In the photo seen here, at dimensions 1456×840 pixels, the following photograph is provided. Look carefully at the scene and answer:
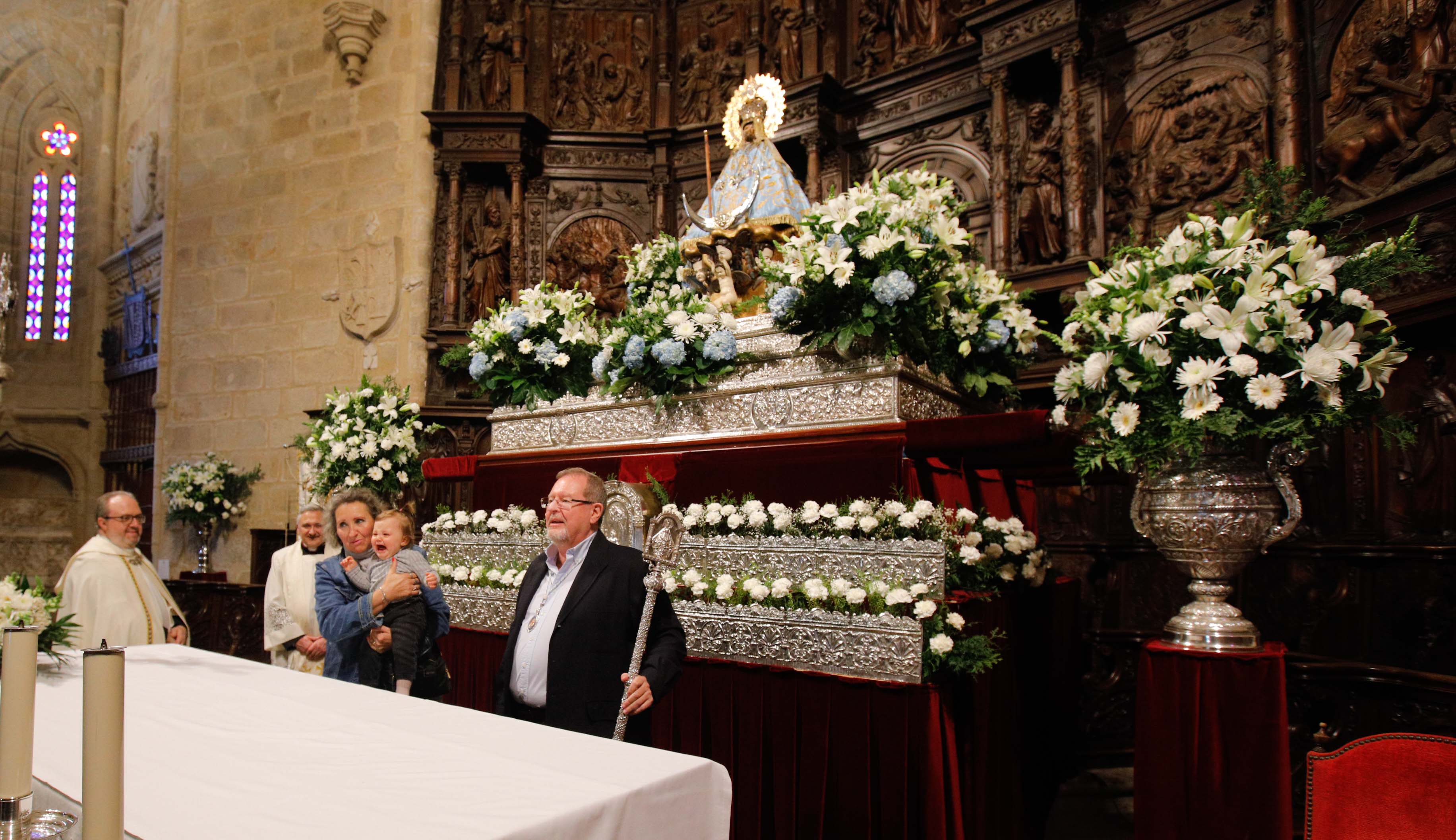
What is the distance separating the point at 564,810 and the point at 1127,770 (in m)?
5.11

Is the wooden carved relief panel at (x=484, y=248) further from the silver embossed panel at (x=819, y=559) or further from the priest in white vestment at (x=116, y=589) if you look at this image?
the silver embossed panel at (x=819, y=559)

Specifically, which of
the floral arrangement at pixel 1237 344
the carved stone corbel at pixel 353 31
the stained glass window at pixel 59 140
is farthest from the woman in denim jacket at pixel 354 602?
the stained glass window at pixel 59 140

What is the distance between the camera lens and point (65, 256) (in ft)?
48.7

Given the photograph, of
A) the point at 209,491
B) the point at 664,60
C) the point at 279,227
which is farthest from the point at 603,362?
the point at 279,227

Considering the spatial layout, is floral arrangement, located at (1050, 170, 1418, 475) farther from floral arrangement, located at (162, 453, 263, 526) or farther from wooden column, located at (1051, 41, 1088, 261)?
floral arrangement, located at (162, 453, 263, 526)

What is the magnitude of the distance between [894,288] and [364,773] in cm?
294

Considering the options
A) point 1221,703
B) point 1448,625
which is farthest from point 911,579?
point 1448,625

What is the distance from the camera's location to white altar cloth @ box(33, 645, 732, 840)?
4.53 ft

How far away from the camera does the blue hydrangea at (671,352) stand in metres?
4.45

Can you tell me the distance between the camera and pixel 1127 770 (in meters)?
5.48

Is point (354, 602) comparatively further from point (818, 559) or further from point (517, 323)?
point (517, 323)

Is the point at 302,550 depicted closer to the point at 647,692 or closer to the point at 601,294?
the point at 647,692

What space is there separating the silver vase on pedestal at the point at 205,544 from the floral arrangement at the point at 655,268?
749cm

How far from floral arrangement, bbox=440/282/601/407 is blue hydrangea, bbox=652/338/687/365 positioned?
848mm
